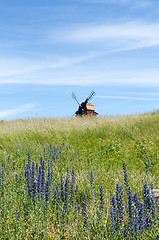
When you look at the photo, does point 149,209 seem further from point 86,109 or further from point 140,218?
point 86,109

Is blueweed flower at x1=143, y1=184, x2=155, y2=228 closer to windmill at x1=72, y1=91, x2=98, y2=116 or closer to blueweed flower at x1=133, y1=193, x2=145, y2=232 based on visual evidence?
blueweed flower at x1=133, y1=193, x2=145, y2=232

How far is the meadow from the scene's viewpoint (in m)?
3.66

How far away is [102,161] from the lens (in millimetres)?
8172

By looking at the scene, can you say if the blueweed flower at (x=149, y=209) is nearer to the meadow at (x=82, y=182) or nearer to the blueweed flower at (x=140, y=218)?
the meadow at (x=82, y=182)

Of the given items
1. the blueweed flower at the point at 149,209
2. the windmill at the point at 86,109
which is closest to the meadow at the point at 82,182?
the blueweed flower at the point at 149,209

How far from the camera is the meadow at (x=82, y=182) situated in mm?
3656

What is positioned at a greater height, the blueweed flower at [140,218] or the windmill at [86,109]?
the windmill at [86,109]

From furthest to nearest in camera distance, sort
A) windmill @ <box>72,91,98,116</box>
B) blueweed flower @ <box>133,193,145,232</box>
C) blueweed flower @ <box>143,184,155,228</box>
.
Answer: windmill @ <box>72,91,98,116</box> < blueweed flower @ <box>143,184,155,228</box> < blueweed flower @ <box>133,193,145,232</box>

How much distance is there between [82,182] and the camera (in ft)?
18.5

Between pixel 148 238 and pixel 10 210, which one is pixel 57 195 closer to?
pixel 10 210

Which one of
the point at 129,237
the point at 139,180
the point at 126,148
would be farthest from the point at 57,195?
the point at 126,148

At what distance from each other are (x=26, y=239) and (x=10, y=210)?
24.1 inches

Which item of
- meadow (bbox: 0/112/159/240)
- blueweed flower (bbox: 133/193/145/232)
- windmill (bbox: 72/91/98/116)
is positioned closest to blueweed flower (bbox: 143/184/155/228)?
meadow (bbox: 0/112/159/240)

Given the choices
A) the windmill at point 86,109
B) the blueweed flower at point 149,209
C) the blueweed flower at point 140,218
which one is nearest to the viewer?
the blueweed flower at point 140,218
